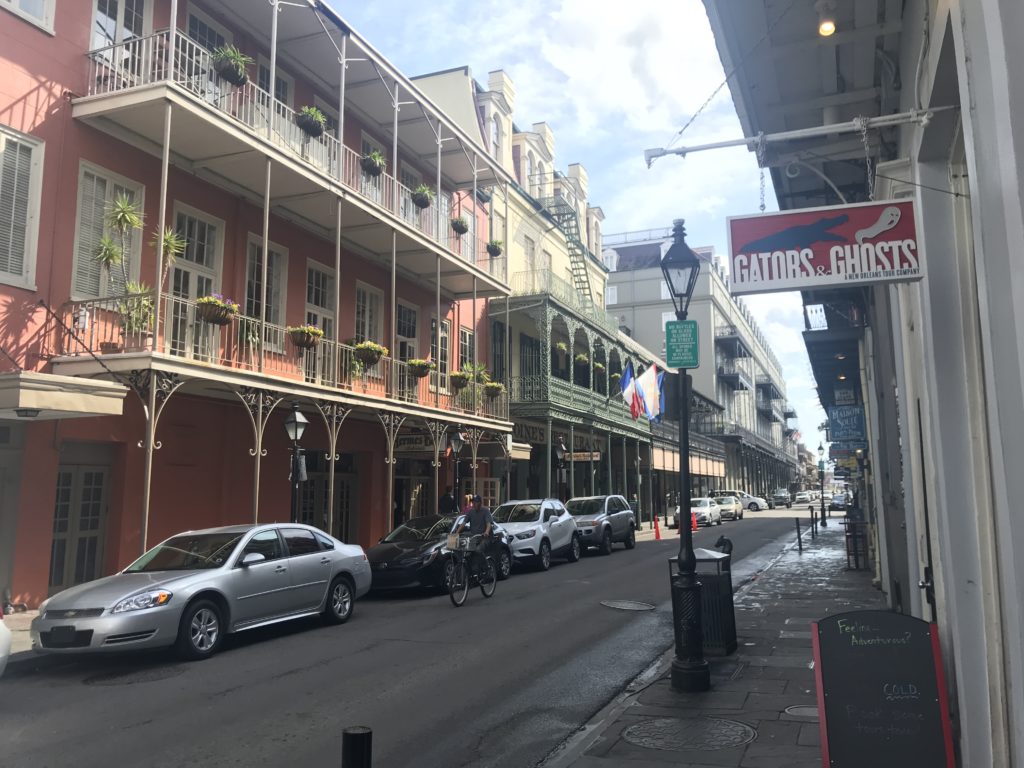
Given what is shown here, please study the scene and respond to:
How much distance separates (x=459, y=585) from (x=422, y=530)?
9.41 ft

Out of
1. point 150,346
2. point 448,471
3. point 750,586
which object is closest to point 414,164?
point 448,471

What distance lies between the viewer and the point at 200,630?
30.3 ft

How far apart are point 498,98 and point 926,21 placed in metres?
27.1

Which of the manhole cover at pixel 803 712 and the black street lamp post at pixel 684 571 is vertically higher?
the black street lamp post at pixel 684 571

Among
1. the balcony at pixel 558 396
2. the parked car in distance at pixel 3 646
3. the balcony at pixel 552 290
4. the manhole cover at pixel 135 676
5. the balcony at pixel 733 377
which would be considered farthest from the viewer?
the balcony at pixel 733 377

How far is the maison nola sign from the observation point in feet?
16.2

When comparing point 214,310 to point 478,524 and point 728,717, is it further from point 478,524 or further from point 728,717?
point 728,717

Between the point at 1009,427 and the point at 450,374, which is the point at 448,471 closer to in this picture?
the point at 450,374

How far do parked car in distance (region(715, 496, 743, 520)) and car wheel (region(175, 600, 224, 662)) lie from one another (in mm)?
36364

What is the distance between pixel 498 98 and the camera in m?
30.2

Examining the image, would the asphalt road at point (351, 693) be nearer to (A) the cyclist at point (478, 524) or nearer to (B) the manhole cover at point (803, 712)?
(B) the manhole cover at point (803, 712)

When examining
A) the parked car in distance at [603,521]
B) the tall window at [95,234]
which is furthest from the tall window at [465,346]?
the tall window at [95,234]

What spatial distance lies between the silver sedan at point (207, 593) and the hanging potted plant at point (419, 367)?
28.3 ft

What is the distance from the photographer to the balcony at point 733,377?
6631 centimetres
